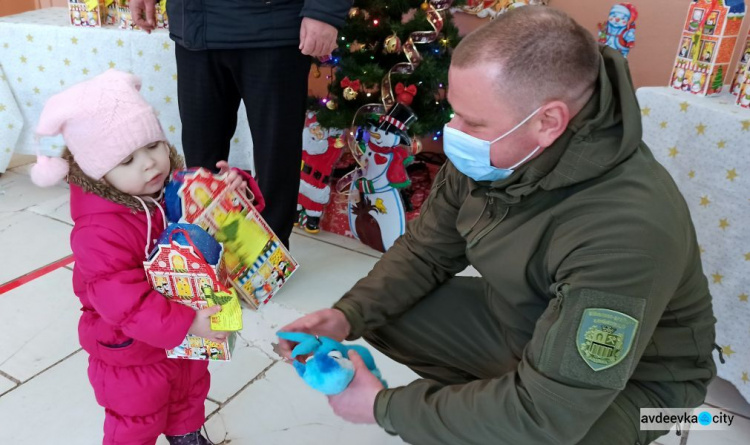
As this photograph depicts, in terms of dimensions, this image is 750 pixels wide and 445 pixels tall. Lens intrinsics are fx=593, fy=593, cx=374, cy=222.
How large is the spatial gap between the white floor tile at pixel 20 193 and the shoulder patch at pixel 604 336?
269cm

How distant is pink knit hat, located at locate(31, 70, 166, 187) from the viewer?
110 cm

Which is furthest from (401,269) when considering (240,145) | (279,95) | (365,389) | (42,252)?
(42,252)

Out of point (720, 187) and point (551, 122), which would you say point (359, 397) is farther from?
point (720, 187)

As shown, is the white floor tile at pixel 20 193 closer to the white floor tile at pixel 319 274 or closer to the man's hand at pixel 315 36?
the white floor tile at pixel 319 274

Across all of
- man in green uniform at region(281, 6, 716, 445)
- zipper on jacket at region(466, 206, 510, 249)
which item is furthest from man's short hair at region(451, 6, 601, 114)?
zipper on jacket at region(466, 206, 510, 249)

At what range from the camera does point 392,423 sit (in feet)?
3.40

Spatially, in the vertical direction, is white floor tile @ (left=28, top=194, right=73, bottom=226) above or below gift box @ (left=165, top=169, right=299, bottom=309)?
below

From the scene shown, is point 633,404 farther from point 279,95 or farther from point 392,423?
point 279,95

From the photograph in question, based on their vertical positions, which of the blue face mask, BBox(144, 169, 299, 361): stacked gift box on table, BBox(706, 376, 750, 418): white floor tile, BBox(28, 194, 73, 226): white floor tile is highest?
the blue face mask

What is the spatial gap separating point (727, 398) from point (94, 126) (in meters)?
1.83

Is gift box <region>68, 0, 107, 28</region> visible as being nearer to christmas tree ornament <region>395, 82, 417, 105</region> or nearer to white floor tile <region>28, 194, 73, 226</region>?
white floor tile <region>28, 194, 73, 226</region>

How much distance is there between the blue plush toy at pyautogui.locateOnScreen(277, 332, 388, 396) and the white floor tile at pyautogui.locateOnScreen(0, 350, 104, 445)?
0.79 metres

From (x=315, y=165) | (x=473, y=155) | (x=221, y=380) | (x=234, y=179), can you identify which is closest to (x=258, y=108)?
(x=315, y=165)

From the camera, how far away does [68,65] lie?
2.69 metres
